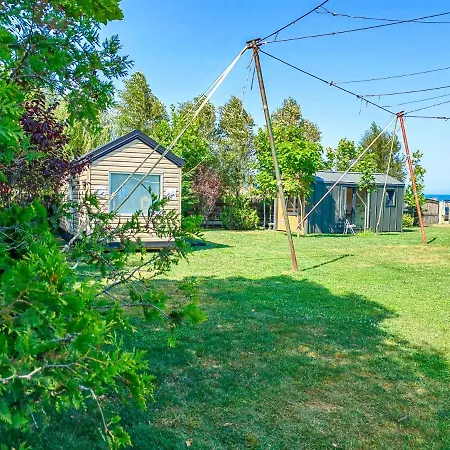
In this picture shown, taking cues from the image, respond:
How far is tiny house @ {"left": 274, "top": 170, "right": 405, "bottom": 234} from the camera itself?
16.5m

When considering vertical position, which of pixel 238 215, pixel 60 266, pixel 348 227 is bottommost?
pixel 348 227

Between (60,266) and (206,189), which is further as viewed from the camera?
(206,189)

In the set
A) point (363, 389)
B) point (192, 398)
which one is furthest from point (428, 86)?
point (192, 398)

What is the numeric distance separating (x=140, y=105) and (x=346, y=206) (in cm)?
1104

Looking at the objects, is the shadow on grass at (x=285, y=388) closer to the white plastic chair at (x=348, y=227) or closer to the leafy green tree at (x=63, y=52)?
the leafy green tree at (x=63, y=52)

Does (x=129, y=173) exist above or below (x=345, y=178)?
below

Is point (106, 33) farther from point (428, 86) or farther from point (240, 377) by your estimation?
point (428, 86)

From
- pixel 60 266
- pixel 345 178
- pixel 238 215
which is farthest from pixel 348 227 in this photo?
pixel 60 266

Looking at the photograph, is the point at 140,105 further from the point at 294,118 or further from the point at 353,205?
the point at 353,205

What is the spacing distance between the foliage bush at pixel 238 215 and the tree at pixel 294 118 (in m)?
10.1

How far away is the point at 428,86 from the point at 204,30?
18.8 ft

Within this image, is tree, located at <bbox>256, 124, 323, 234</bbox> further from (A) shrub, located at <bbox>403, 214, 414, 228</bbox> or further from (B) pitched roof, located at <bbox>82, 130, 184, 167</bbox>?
(A) shrub, located at <bbox>403, 214, 414, 228</bbox>

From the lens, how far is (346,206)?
702 inches

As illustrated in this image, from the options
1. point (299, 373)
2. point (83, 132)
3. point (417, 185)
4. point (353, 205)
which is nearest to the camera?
point (299, 373)
